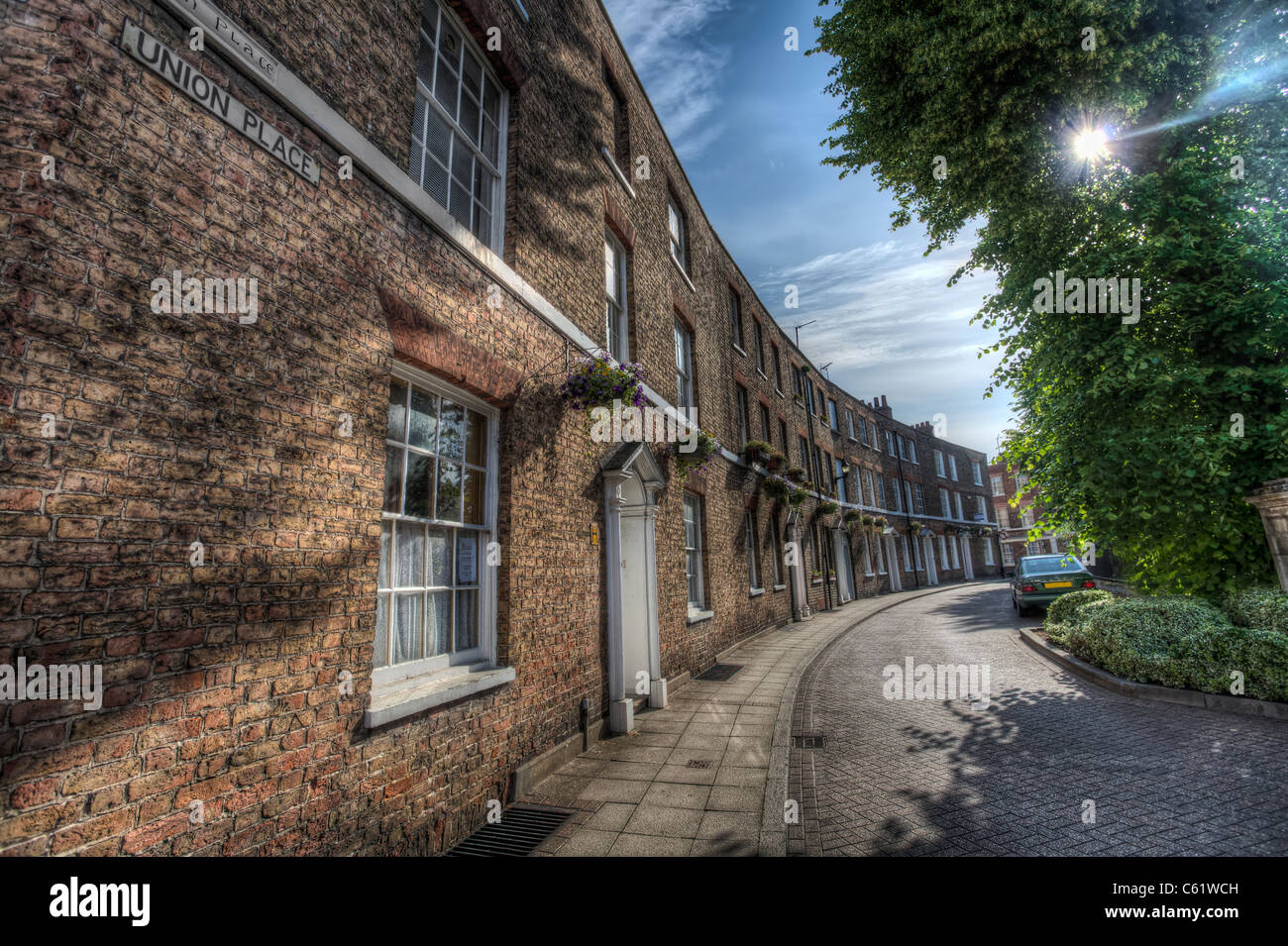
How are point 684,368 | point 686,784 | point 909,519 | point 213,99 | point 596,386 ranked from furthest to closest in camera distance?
point 909,519 → point 684,368 → point 596,386 → point 686,784 → point 213,99

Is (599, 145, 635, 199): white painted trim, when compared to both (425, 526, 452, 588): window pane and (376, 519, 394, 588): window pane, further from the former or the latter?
(376, 519, 394, 588): window pane

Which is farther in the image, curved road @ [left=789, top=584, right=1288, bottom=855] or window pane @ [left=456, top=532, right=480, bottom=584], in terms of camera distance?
window pane @ [left=456, top=532, right=480, bottom=584]

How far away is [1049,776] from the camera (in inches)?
169

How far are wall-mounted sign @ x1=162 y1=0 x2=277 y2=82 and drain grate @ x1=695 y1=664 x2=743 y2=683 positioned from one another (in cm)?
866

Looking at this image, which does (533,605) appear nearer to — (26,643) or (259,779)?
(259,779)

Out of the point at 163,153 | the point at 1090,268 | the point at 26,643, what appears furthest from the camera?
the point at 1090,268

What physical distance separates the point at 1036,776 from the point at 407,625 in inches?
198

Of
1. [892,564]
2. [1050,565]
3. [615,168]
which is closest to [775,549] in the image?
[1050,565]

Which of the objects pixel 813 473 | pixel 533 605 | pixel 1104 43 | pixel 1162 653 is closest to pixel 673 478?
pixel 533 605

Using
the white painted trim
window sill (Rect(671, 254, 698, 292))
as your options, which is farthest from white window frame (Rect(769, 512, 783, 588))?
the white painted trim

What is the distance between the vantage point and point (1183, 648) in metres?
6.31

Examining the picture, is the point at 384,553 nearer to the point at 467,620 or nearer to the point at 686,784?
the point at 467,620

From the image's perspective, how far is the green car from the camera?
13.2m
